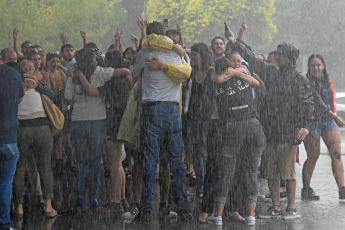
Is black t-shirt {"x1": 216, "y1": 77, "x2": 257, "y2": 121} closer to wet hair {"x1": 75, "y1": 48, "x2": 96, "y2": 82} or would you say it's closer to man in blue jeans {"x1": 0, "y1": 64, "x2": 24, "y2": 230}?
wet hair {"x1": 75, "y1": 48, "x2": 96, "y2": 82}

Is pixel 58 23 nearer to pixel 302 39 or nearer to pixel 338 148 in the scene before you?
pixel 302 39

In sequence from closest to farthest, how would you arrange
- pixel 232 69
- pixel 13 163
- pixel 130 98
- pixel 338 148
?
pixel 13 163
pixel 232 69
pixel 130 98
pixel 338 148

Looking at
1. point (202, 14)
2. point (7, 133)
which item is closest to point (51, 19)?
point (202, 14)

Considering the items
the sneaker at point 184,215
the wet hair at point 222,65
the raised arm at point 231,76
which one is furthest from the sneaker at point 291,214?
the wet hair at point 222,65

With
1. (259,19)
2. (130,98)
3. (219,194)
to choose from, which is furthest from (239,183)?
(259,19)

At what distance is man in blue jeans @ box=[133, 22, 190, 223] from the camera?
7180 millimetres

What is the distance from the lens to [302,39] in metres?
62.0

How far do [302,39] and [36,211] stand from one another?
5635 cm

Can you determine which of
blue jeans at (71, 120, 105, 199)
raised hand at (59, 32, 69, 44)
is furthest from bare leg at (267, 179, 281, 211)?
raised hand at (59, 32, 69, 44)

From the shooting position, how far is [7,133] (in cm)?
638

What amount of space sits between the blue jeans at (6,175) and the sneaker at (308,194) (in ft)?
13.1

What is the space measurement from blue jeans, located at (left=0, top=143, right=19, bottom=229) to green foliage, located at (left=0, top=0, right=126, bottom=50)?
3610 centimetres

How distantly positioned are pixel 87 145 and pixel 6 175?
58.8 inches

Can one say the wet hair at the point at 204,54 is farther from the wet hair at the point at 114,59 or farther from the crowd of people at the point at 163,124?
the wet hair at the point at 114,59
